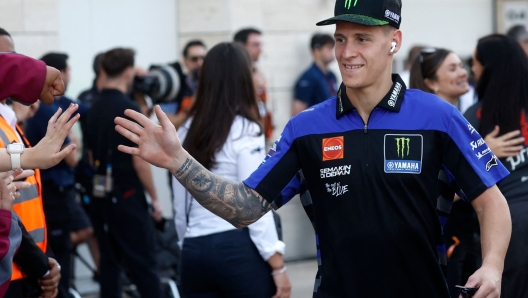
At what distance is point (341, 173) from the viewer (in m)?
3.13

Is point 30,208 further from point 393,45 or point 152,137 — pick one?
point 393,45

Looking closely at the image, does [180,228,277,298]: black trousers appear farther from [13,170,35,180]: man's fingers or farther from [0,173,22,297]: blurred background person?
[0,173,22,297]: blurred background person

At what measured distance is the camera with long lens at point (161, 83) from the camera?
754 centimetres

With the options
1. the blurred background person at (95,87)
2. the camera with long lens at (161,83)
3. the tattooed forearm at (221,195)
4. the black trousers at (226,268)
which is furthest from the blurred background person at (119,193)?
the tattooed forearm at (221,195)

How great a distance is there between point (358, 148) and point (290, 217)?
598 centimetres

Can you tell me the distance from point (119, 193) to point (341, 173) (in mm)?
3547

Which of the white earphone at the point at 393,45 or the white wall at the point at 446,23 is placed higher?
the white earphone at the point at 393,45

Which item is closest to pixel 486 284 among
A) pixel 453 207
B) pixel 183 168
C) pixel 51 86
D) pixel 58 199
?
pixel 183 168

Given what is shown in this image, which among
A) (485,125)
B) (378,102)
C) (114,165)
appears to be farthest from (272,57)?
(378,102)

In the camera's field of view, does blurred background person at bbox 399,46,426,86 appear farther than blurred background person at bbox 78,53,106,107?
No

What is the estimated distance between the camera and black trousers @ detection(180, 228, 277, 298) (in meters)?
4.33

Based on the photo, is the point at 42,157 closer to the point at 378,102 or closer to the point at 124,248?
the point at 378,102

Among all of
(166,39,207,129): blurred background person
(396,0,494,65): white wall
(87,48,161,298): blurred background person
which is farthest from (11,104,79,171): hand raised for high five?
(396,0,494,65): white wall

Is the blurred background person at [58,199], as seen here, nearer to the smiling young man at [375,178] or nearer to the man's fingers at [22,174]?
the man's fingers at [22,174]
